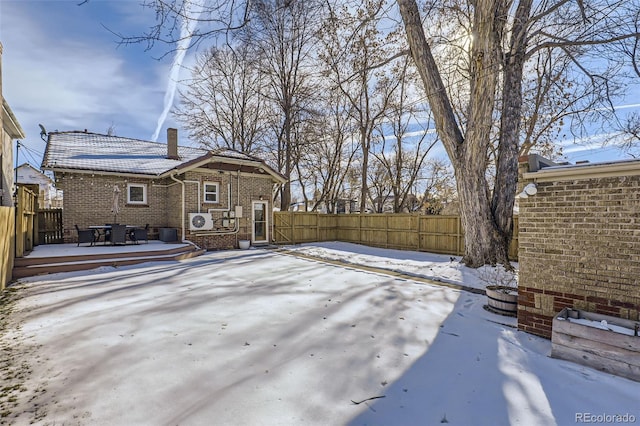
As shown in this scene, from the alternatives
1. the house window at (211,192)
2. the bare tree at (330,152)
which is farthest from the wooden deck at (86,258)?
the bare tree at (330,152)

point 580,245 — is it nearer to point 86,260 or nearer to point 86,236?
point 86,260

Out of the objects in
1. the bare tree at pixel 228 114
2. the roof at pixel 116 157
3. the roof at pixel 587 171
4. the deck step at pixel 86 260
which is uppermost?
the bare tree at pixel 228 114

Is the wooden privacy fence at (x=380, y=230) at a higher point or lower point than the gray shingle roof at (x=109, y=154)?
lower

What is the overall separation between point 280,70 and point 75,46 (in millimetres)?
15527

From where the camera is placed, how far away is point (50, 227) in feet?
37.0

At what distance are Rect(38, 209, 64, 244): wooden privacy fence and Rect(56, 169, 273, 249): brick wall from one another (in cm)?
45

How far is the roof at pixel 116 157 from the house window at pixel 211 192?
1.09 metres

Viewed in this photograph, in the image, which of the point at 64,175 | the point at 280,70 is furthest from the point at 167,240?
the point at 280,70

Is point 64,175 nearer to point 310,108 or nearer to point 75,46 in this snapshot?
point 75,46

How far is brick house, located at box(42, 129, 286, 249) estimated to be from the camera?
1148 centimetres

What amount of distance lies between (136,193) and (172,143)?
380 cm

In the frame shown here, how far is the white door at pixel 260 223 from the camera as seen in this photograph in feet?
48.2

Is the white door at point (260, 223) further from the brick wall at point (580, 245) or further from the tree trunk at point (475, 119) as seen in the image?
the brick wall at point (580, 245)

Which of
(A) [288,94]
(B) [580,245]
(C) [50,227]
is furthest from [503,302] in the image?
(A) [288,94]
